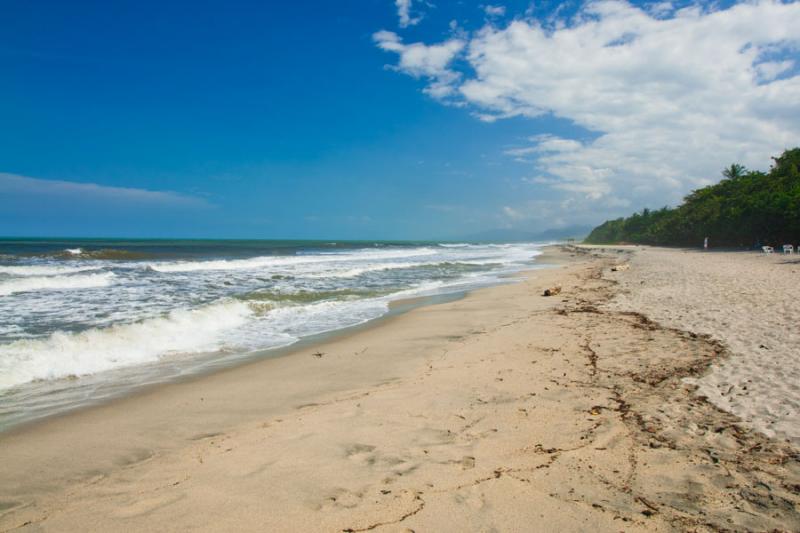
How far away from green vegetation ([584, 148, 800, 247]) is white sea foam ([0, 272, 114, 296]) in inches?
Answer: 1811

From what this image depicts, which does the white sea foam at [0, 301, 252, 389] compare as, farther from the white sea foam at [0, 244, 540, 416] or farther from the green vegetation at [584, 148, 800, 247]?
the green vegetation at [584, 148, 800, 247]

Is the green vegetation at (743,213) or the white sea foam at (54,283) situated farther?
the green vegetation at (743,213)

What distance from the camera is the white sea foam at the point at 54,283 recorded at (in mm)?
14916

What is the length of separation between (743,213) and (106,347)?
1985 inches

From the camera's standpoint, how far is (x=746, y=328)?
724 centimetres

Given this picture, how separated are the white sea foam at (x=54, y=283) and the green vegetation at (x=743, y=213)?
4600 centimetres

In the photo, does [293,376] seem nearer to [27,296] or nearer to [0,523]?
[0,523]

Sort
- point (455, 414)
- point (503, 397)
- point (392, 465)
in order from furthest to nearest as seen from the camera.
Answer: point (503, 397) < point (455, 414) < point (392, 465)

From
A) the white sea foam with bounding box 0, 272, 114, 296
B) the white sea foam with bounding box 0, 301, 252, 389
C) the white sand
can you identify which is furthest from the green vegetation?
the white sea foam with bounding box 0, 272, 114, 296

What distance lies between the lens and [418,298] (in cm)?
1459

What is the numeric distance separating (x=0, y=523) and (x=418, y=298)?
12242 mm

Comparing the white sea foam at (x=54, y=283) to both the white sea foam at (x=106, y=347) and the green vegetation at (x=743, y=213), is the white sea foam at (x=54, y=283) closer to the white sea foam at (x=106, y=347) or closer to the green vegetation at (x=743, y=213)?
the white sea foam at (x=106, y=347)

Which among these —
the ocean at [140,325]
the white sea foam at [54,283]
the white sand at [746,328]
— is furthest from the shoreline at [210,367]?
the white sea foam at [54,283]

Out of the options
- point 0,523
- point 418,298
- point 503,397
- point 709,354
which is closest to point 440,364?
point 503,397
